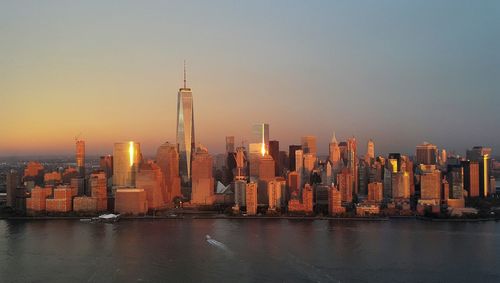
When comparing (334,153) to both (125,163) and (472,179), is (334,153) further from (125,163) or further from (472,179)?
(125,163)

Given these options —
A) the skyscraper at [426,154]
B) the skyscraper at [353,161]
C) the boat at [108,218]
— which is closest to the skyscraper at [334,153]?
the skyscraper at [353,161]

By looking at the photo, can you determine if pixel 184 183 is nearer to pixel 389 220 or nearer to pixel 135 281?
pixel 389 220

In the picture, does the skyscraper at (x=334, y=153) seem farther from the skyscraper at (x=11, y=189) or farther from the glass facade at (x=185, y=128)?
the skyscraper at (x=11, y=189)

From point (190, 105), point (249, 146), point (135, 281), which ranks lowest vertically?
point (135, 281)

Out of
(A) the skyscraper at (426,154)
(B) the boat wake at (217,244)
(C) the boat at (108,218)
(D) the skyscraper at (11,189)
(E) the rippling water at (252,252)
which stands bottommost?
(E) the rippling water at (252,252)

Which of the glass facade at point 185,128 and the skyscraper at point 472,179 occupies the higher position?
the glass facade at point 185,128

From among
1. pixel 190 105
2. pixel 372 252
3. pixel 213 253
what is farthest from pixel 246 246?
pixel 190 105
